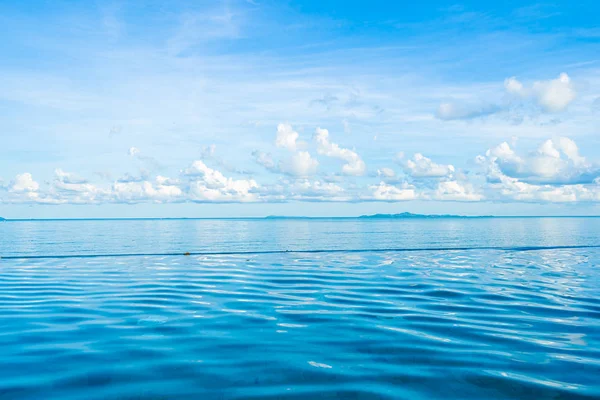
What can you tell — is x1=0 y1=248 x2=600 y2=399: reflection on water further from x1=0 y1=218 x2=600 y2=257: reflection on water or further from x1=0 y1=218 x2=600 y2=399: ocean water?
x1=0 y1=218 x2=600 y2=257: reflection on water

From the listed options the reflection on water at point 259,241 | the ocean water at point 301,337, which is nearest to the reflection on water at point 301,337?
the ocean water at point 301,337

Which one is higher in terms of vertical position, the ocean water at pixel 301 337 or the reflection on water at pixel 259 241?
the ocean water at pixel 301 337

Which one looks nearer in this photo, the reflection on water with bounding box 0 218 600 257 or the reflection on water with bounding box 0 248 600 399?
the reflection on water with bounding box 0 248 600 399

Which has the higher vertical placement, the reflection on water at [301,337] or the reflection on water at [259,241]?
the reflection on water at [301,337]

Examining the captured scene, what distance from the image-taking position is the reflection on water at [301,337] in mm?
10859

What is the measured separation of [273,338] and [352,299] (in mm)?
7817

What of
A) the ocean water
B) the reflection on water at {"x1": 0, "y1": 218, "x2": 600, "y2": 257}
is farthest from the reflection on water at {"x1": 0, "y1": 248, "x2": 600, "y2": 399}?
the reflection on water at {"x1": 0, "y1": 218, "x2": 600, "y2": 257}

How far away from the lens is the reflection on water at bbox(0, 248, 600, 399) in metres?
10.9

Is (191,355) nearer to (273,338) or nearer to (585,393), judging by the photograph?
(273,338)

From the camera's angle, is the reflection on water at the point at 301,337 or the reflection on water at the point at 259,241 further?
the reflection on water at the point at 259,241

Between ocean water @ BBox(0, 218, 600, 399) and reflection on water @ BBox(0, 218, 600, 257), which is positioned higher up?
ocean water @ BBox(0, 218, 600, 399)

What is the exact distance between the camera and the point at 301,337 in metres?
15.1

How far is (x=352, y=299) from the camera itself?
72.6ft

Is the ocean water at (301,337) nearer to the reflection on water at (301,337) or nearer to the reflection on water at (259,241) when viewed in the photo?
the reflection on water at (301,337)
